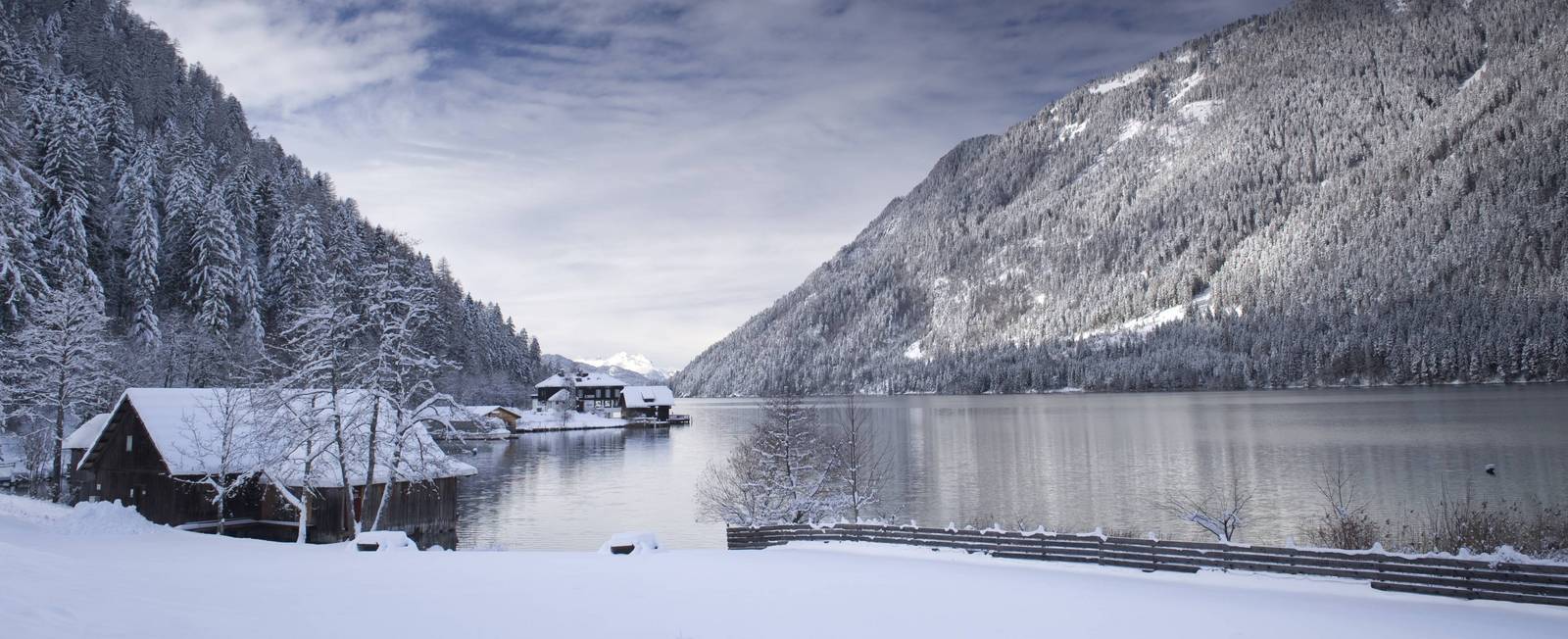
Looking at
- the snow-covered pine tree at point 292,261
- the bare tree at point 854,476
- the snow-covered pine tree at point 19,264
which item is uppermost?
the snow-covered pine tree at point 292,261

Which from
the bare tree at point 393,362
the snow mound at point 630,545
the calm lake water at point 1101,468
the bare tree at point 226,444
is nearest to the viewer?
the snow mound at point 630,545

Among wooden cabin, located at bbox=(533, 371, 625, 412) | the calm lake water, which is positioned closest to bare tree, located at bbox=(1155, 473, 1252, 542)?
the calm lake water

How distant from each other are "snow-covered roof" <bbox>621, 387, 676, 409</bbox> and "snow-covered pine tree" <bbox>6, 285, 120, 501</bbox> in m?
95.3

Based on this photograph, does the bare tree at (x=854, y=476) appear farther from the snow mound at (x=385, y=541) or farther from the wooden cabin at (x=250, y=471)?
the wooden cabin at (x=250, y=471)

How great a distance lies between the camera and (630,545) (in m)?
23.1

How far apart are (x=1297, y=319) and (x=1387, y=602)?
637 feet

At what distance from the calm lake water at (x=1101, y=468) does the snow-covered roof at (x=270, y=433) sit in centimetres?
667

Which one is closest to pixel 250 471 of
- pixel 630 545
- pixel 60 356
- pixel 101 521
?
pixel 101 521

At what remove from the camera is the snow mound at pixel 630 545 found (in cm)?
2300

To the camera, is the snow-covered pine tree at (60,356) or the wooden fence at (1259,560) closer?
the wooden fence at (1259,560)

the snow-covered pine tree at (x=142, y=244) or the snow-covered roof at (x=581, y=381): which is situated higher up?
the snow-covered pine tree at (x=142, y=244)

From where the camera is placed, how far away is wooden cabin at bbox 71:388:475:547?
32.7 m

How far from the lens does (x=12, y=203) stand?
3169 cm

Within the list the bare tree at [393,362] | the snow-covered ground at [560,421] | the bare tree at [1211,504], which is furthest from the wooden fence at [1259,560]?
the snow-covered ground at [560,421]
